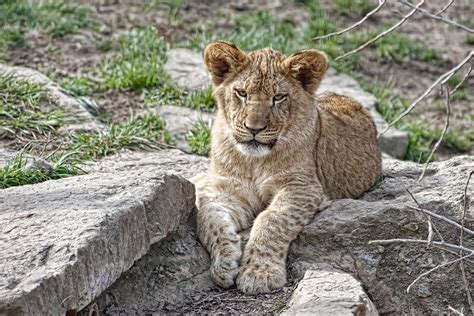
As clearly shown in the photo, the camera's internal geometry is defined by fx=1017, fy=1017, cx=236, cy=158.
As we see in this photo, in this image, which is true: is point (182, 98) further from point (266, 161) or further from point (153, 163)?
point (266, 161)

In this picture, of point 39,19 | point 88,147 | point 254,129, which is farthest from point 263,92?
point 39,19

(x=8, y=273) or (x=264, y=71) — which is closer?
(x=8, y=273)

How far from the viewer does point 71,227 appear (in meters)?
5.51

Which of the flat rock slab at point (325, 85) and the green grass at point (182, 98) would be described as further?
the green grass at point (182, 98)

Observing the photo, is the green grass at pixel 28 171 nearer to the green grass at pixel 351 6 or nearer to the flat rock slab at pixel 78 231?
the flat rock slab at pixel 78 231

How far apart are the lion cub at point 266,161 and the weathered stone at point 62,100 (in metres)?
2.01

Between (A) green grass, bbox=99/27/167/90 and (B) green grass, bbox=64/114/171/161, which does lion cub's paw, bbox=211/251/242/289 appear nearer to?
(B) green grass, bbox=64/114/171/161

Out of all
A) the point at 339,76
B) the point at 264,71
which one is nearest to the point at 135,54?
the point at 339,76

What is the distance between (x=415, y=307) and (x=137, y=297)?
1778mm

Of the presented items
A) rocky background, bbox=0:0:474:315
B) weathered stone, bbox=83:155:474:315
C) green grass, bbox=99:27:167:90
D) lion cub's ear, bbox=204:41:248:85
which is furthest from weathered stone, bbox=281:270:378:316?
green grass, bbox=99:27:167:90

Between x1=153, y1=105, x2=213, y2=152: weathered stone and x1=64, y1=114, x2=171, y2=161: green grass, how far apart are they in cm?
10

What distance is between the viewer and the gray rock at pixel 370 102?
9.83m

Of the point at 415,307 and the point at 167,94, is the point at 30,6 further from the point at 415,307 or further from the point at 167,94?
the point at 415,307

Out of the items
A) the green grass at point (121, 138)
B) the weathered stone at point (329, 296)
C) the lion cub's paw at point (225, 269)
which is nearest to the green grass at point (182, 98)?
the green grass at point (121, 138)
